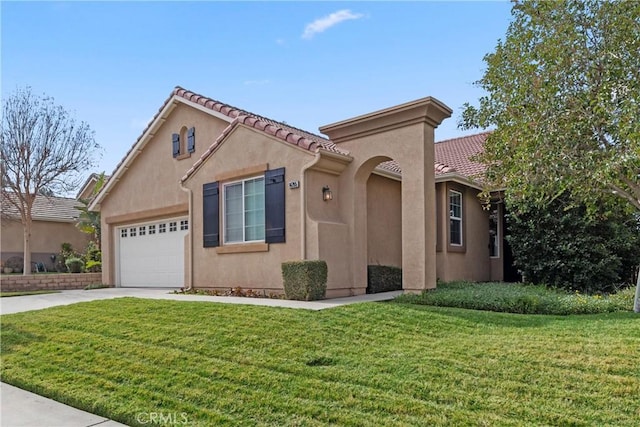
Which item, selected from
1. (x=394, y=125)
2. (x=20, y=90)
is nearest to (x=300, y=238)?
(x=394, y=125)

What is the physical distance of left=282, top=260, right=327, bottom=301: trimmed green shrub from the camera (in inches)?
381

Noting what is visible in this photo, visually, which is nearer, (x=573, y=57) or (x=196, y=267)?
(x=573, y=57)

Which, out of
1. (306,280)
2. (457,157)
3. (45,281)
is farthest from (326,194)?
(45,281)

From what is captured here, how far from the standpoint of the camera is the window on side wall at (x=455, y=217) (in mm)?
13375

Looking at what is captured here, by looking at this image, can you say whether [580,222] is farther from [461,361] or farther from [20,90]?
[20,90]

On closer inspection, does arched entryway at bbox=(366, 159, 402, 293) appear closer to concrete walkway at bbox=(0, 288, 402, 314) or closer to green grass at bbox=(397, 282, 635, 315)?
concrete walkway at bbox=(0, 288, 402, 314)

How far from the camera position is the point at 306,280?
966 centimetres

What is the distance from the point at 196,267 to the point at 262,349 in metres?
7.81

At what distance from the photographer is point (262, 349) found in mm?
5922

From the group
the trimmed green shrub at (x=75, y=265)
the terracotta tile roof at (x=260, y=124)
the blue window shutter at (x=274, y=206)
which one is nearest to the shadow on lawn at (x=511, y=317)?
the blue window shutter at (x=274, y=206)

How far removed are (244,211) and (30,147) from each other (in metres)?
13.5

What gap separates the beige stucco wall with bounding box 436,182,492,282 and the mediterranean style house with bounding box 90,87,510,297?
4 cm

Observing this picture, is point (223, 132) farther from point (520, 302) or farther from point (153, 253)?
point (520, 302)

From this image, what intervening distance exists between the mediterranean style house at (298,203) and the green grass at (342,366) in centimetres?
274
